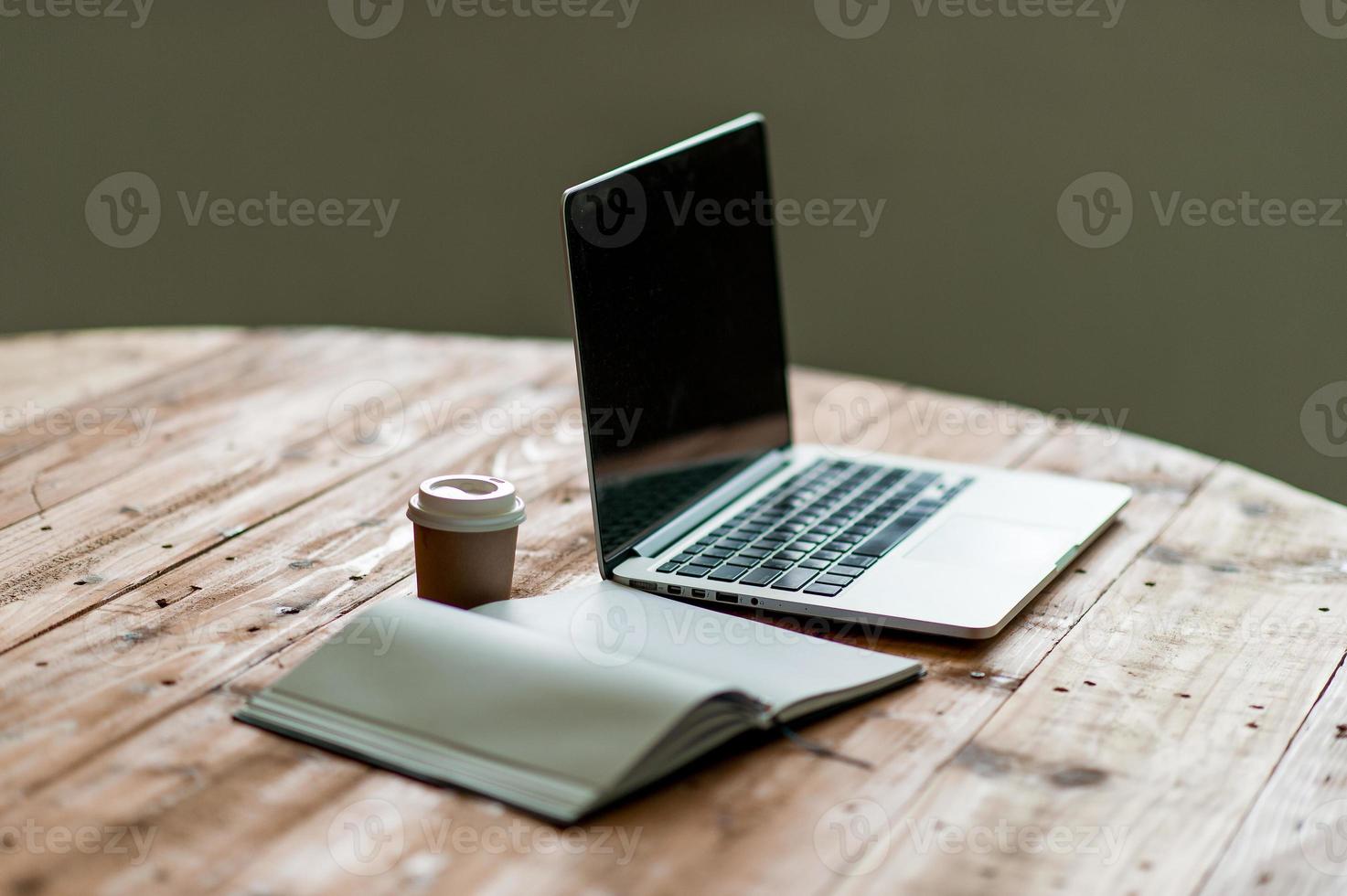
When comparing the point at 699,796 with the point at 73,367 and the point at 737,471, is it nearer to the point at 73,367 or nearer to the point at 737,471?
the point at 737,471

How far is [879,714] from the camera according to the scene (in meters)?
0.84

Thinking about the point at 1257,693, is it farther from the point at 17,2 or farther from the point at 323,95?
the point at 17,2

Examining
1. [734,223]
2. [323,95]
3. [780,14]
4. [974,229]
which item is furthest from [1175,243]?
[323,95]

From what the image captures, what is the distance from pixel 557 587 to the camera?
1.03 metres

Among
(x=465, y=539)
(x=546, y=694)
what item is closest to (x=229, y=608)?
(x=465, y=539)

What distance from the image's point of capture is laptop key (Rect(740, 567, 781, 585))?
99 cm

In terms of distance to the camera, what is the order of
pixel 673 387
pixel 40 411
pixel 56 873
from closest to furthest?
pixel 56 873 → pixel 673 387 → pixel 40 411

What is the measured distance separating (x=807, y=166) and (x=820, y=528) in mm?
1644

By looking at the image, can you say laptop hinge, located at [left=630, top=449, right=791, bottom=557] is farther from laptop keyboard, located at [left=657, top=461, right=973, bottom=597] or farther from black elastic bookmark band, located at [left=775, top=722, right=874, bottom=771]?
black elastic bookmark band, located at [left=775, top=722, right=874, bottom=771]

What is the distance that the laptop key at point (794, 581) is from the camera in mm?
979

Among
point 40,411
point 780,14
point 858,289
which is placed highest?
point 780,14

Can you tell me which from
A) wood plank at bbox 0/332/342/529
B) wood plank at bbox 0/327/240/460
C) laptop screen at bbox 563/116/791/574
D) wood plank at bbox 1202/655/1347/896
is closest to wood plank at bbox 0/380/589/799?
laptop screen at bbox 563/116/791/574

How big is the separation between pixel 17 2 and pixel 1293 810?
107 inches

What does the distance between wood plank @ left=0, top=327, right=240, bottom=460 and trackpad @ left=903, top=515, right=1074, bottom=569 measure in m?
0.89
